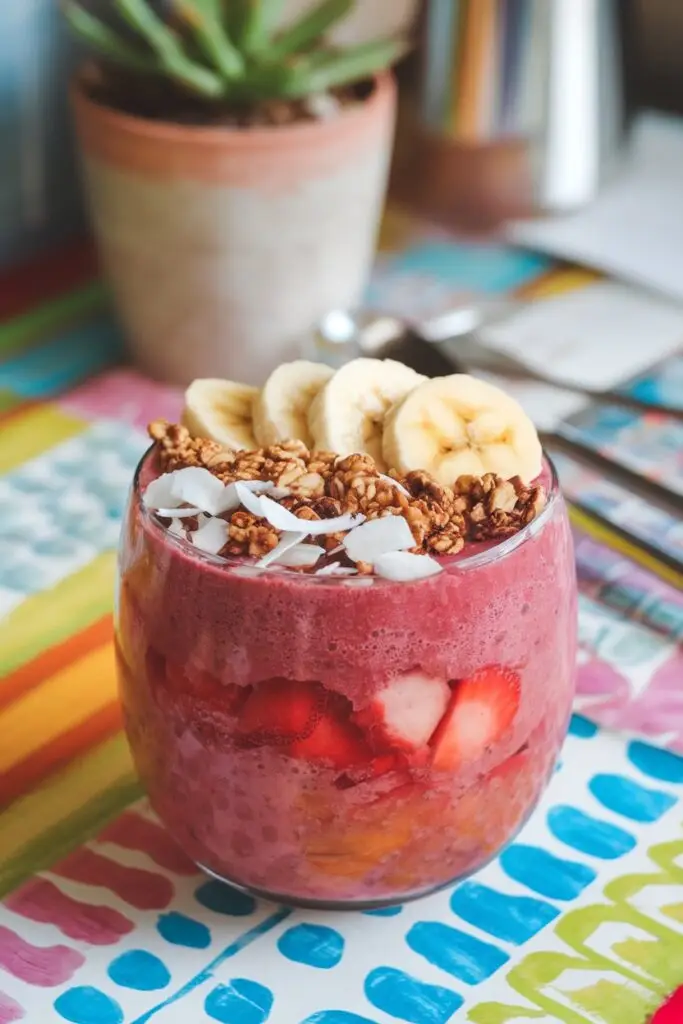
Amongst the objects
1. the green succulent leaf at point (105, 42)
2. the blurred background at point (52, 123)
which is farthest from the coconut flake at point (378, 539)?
the blurred background at point (52, 123)

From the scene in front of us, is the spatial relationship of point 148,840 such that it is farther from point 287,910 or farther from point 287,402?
point 287,402

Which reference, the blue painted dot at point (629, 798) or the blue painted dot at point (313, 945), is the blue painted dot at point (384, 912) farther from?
the blue painted dot at point (629, 798)

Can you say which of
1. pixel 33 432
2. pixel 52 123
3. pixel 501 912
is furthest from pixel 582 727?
pixel 52 123

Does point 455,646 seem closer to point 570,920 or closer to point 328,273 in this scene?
point 570,920

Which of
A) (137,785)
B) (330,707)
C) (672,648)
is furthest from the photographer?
(672,648)

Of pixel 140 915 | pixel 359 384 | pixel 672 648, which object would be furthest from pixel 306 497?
pixel 672 648

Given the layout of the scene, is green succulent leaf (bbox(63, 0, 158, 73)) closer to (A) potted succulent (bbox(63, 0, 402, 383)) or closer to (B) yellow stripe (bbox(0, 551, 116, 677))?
(A) potted succulent (bbox(63, 0, 402, 383))
